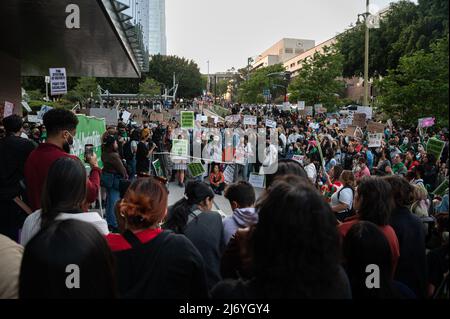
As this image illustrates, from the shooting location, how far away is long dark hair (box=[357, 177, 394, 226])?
312cm

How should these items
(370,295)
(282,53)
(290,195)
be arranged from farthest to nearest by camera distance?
(282,53)
(370,295)
(290,195)

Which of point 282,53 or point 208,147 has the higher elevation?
point 282,53

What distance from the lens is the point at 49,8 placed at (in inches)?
402

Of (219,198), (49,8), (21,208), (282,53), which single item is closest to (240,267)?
(21,208)

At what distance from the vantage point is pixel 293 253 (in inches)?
69.7

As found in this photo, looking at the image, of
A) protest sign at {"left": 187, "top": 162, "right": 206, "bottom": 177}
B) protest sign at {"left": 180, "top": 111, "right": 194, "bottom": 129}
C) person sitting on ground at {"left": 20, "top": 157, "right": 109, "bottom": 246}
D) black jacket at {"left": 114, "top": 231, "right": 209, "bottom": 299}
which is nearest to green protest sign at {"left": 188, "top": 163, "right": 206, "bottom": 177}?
protest sign at {"left": 187, "top": 162, "right": 206, "bottom": 177}

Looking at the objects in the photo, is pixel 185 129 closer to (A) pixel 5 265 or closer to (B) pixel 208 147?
(B) pixel 208 147

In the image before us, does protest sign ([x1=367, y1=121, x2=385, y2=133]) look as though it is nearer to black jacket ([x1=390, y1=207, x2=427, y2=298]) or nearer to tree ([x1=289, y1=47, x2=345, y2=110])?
black jacket ([x1=390, y1=207, x2=427, y2=298])

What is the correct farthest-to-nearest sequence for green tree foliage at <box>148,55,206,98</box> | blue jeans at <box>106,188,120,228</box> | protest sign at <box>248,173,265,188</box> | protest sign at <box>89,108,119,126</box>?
green tree foliage at <box>148,55,206,98</box>, protest sign at <box>89,108,119,126</box>, protest sign at <box>248,173,265,188</box>, blue jeans at <box>106,188,120,228</box>

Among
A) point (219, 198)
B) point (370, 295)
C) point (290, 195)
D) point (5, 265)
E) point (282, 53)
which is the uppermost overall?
point (282, 53)

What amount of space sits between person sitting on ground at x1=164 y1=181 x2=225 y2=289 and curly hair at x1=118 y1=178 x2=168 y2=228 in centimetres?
63

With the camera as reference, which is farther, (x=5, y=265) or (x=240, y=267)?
(x=240, y=267)

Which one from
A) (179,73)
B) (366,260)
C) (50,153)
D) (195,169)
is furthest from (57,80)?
(179,73)
